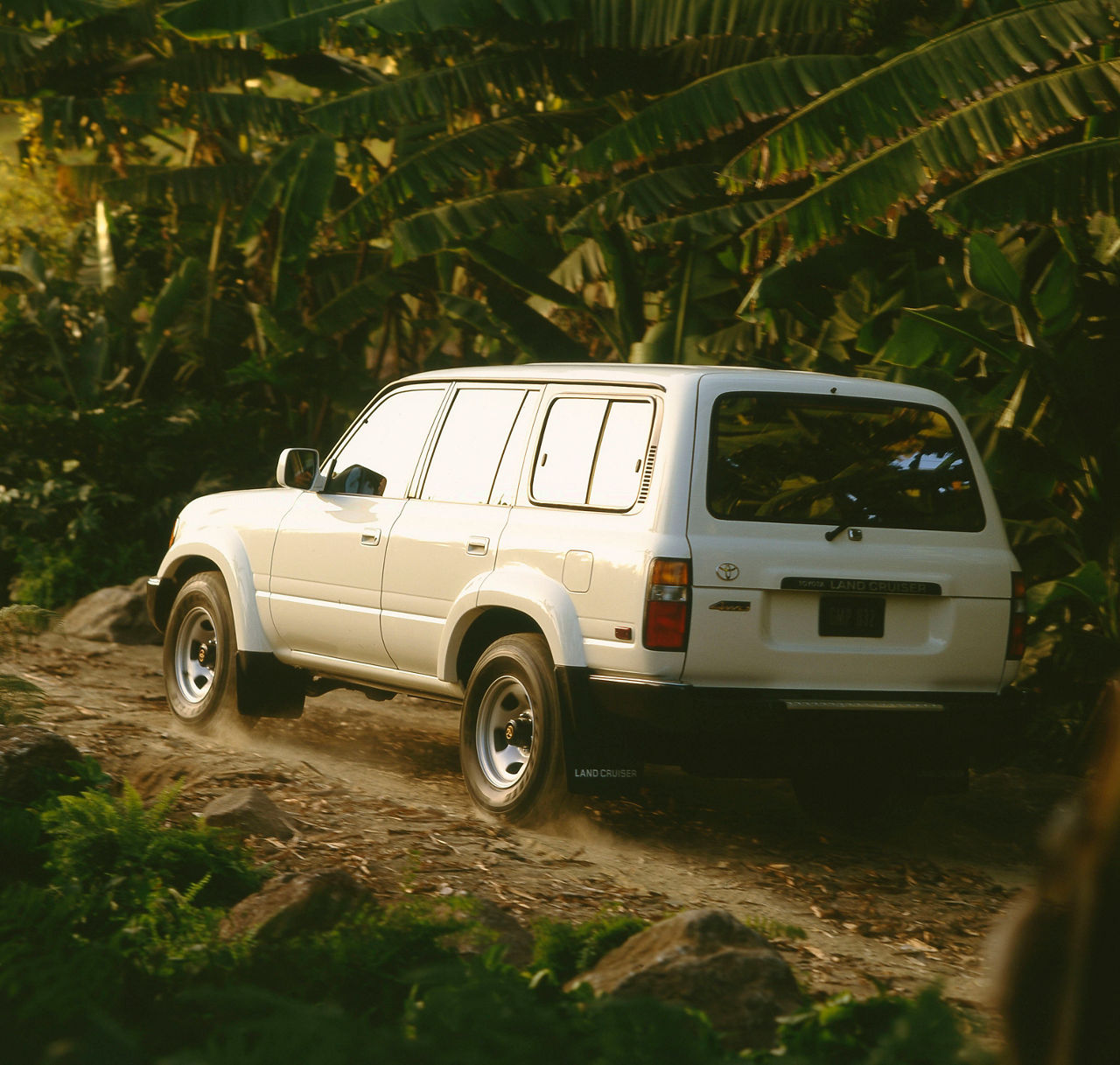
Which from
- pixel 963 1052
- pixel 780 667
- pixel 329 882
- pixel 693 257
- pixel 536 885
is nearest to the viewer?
pixel 963 1052

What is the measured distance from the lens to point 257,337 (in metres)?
17.1

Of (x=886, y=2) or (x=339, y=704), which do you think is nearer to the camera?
(x=339, y=704)

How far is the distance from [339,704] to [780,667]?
4967mm

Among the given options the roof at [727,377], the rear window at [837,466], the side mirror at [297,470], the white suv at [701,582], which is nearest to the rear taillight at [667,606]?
the white suv at [701,582]

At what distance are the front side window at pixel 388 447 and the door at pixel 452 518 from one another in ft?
0.61

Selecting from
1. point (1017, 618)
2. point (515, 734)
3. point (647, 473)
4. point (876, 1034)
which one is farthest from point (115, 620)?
point (876, 1034)

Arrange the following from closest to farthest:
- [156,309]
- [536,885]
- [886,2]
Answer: [536,885]
[886,2]
[156,309]

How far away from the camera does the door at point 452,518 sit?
677 cm

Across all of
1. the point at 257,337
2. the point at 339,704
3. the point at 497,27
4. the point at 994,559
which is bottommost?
the point at 339,704

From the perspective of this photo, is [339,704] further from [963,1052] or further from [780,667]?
[963,1052]

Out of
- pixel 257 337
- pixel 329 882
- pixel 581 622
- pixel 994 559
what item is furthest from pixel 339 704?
pixel 257 337

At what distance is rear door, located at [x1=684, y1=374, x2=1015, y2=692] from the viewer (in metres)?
5.86

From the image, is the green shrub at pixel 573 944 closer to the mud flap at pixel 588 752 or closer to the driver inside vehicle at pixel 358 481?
the mud flap at pixel 588 752

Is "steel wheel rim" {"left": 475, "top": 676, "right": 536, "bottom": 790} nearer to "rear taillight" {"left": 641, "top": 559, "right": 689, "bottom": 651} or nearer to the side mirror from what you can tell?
"rear taillight" {"left": 641, "top": 559, "right": 689, "bottom": 651}
